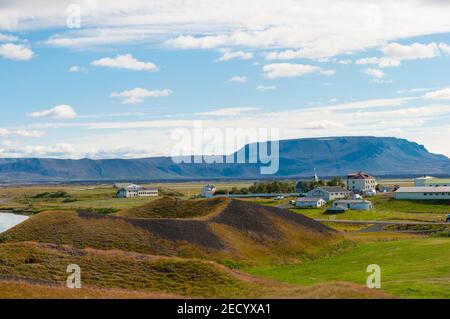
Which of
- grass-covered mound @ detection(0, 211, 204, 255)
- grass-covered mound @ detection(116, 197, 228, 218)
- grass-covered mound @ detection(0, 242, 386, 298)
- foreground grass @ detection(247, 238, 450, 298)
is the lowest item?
foreground grass @ detection(247, 238, 450, 298)

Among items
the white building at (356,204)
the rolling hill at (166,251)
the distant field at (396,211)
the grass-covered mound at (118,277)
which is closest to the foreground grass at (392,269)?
the rolling hill at (166,251)

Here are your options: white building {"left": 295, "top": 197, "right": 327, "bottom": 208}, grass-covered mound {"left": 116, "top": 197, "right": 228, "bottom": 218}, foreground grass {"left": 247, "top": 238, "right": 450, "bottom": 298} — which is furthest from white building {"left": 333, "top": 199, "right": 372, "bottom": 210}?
foreground grass {"left": 247, "top": 238, "right": 450, "bottom": 298}

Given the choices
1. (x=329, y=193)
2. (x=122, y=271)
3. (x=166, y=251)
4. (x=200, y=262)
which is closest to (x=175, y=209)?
(x=166, y=251)

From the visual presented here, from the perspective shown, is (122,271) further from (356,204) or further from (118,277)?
(356,204)

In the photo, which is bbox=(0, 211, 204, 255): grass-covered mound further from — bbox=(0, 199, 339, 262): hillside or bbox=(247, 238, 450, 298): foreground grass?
bbox=(247, 238, 450, 298): foreground grass

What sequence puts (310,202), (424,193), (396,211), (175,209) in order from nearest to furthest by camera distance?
1. (175,209)
2. (396,211)
3. (424,193)
4. (310,202)
